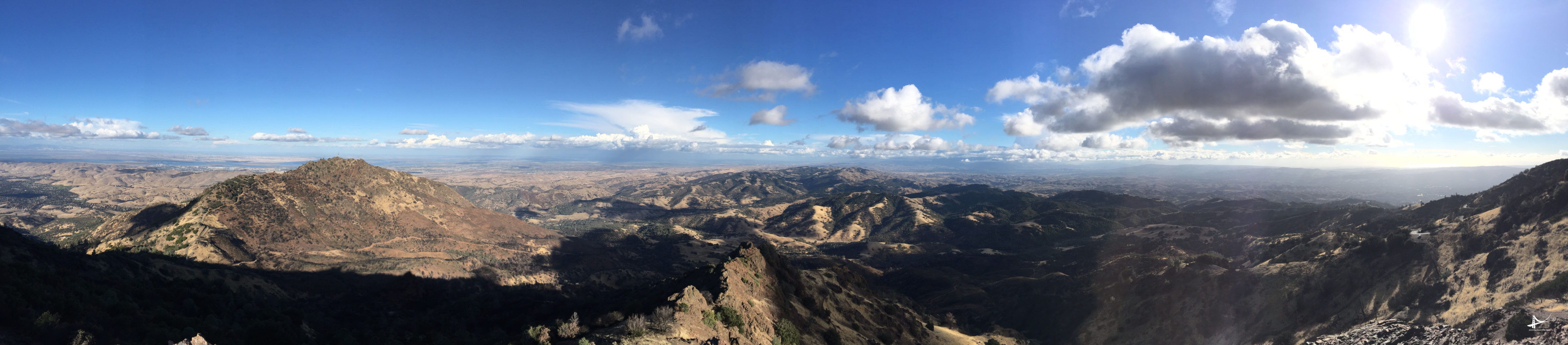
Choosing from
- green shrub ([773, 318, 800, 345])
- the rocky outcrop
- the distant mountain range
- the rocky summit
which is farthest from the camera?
the rocky summit

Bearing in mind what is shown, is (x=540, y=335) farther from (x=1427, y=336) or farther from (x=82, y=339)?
(x=1427, y=336)

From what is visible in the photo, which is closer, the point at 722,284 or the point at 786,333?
the point at 786,333

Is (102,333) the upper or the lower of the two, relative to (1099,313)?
upper

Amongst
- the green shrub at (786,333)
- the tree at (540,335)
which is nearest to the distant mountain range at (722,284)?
the green shrub at (786,333)

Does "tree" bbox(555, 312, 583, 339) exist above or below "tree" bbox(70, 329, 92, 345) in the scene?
below

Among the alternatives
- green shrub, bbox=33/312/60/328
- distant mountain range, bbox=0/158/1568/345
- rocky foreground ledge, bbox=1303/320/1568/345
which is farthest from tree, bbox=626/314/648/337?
rocky foreground ledge, bbox=1303/320/1568/345

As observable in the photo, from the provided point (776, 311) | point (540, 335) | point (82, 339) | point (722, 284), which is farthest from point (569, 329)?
point (82, 339)

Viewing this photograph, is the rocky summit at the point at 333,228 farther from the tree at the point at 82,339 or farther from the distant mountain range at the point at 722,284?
the tree at the point at 82,339

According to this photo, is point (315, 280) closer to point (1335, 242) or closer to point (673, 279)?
A: point (673, 279)

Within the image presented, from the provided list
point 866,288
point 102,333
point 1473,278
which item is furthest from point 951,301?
point 102,333

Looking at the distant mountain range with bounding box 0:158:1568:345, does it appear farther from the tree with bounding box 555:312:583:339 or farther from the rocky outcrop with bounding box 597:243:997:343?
the rocky outcrop with bounding box 597:243:997:343

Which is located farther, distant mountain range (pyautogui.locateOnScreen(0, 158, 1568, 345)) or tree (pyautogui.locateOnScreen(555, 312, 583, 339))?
distant mountain range (pyautogui.locateOnScreen(0, 158, 1568, 345))
